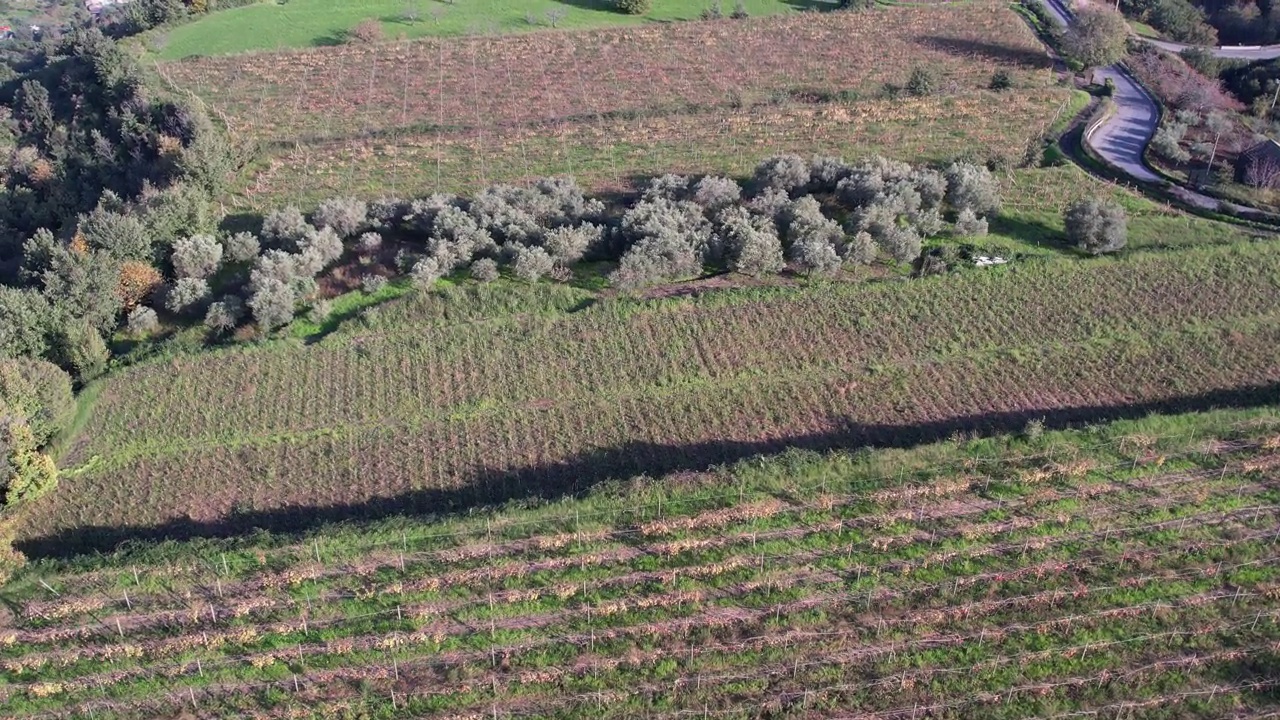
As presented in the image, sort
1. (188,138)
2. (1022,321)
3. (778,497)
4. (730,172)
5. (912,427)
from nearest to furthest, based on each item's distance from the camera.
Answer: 1. (778,497)
2. (912,427)
3. (1022,321)
4. (730,172)
5. (188,138)

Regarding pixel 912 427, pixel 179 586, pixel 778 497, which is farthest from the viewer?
pixel 912 427

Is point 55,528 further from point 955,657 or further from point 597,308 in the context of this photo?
point 955,657

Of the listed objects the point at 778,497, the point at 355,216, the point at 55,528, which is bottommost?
the point at 55,528

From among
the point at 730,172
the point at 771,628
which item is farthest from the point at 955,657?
the point at 730,172

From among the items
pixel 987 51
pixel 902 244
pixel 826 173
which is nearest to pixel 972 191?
pixel 902 244

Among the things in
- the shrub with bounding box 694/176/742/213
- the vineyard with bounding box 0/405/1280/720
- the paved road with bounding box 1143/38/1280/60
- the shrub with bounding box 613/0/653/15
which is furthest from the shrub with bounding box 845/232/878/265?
the paved road with bounding box 1143/38/1280/60

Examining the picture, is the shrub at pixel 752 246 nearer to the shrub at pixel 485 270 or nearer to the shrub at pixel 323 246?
the shrub at pixel 485 270

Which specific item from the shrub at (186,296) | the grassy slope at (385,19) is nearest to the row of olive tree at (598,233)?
the shrub at (186,296)
